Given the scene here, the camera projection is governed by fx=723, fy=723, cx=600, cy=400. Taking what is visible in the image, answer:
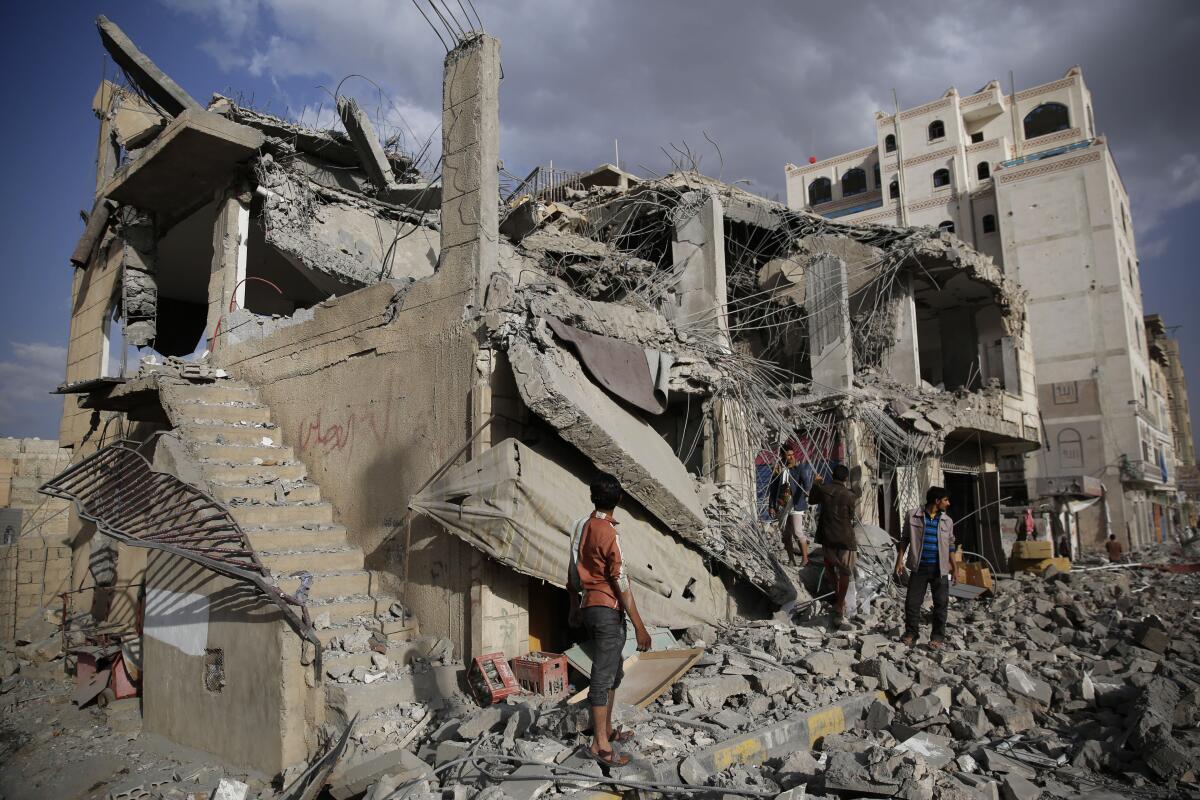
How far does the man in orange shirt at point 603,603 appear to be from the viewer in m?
4.26

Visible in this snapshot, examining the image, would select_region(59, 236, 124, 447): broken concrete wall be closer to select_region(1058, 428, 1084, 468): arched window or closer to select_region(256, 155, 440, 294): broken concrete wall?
select_region(256, 155, 440, 294): broken concrete wall

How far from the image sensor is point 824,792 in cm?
418

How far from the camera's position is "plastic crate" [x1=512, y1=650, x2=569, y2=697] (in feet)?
19.5

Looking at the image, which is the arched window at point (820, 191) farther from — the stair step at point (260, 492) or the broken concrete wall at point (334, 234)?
the stair step at point (260, 492)

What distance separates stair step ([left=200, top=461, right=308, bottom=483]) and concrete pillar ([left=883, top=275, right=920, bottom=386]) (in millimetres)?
11422

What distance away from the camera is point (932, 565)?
6844 millimetres

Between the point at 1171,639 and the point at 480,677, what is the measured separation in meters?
6.14

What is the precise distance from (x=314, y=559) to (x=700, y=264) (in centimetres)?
760

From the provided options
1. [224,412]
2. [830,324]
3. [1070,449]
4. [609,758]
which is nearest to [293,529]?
[224,412]

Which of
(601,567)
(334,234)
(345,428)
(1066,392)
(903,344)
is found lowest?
(601,567)

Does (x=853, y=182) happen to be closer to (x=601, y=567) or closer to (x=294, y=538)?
(x=294, y=538)

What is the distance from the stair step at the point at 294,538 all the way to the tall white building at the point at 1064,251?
25.7 meters

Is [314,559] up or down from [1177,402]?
down

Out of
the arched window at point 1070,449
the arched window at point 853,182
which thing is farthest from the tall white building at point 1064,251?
the arched window at point 853,182
